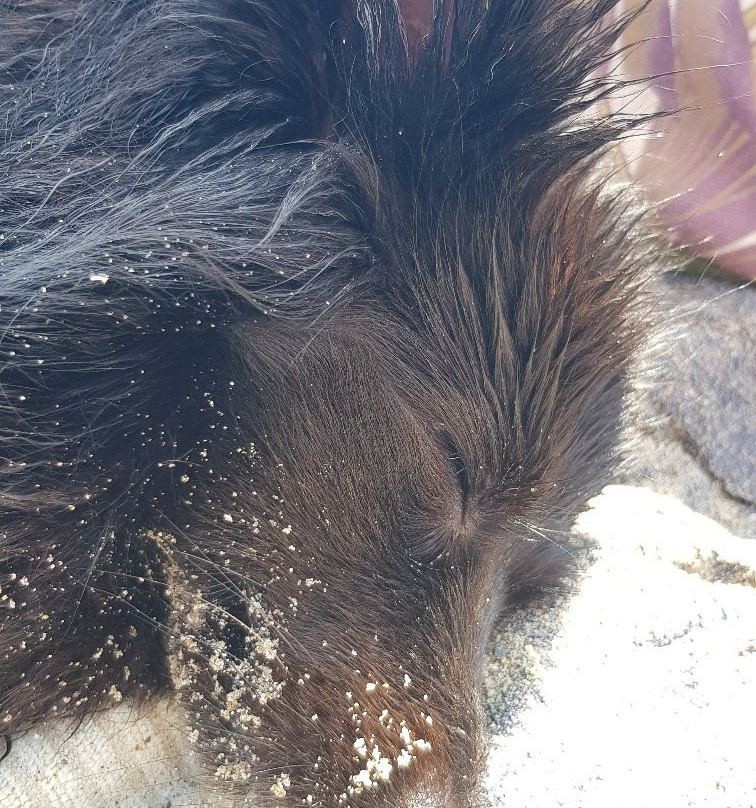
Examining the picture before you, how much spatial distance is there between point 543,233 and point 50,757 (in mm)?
767

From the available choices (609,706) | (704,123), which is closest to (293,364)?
(609,706)

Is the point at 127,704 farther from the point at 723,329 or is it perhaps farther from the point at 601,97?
the point at 723,329

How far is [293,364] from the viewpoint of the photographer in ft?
2.16

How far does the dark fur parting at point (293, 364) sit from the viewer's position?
25.2 inches

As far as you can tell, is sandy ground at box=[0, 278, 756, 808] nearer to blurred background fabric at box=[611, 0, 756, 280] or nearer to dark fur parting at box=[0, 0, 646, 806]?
dark fur parting at box=[0, 0, 646, 806]

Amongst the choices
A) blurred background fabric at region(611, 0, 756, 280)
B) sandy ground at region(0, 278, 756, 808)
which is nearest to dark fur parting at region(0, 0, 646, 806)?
sandy ground at region(0, 278, 756, 808)

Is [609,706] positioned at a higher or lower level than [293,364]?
lower

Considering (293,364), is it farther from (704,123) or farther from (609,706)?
(704,123)

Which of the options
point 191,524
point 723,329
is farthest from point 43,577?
point 723,329

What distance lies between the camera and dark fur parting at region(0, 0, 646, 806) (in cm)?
64

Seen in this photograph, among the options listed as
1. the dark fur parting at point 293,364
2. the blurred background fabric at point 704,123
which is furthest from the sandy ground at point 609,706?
the blurred background fabric at point 704,123

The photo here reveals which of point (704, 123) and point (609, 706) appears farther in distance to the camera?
point (704, 123)

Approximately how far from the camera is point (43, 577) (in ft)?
2.17

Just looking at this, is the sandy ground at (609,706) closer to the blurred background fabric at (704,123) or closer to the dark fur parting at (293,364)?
the dark fur parting at (293,364)
